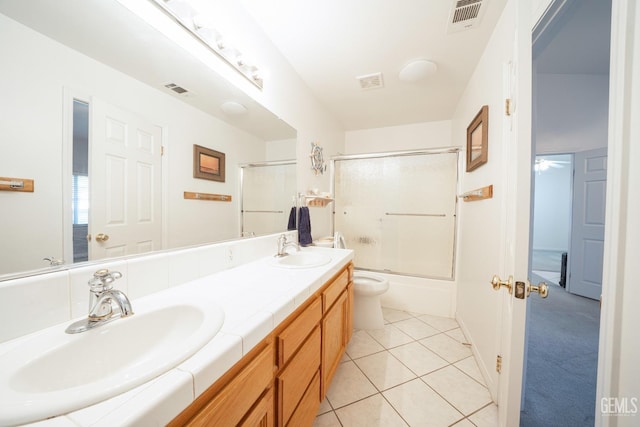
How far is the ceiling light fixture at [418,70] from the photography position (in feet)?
5.86

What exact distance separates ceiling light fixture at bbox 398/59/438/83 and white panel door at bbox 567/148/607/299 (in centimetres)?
275

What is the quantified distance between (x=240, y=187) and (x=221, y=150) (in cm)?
23

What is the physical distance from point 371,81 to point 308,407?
7.92ft

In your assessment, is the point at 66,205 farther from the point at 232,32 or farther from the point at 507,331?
the point at 507,331

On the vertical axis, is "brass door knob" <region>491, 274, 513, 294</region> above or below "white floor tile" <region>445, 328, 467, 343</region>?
above

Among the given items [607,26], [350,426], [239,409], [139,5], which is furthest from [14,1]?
[607,26]

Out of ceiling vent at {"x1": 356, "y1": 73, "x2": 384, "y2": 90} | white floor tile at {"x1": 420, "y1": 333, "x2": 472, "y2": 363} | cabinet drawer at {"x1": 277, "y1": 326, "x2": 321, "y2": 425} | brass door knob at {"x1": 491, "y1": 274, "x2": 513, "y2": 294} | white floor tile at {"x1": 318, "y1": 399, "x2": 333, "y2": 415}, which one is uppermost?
ceiling vent at {"x1": 356, "y1": 73, "x2": 384, "y2": 90}

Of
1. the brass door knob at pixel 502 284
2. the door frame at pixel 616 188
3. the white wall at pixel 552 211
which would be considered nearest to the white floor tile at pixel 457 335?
the brass door knob at pixel 502 284

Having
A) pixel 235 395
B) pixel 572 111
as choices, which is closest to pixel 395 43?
pixel 235 395

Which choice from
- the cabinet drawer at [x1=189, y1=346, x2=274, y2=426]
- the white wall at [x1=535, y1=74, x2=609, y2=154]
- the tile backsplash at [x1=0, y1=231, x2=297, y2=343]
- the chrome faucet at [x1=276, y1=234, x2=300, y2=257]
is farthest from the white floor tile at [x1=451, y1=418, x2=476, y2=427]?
the white wall at [x1=535, y1=74, x2=609, y2=154]

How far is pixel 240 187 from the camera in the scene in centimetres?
133

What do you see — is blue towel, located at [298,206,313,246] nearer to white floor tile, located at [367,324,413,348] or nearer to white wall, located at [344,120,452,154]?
white floor tile, located at [367,324,413,348]

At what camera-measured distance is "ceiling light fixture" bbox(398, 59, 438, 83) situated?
1.79m

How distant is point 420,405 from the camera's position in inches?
51.0
